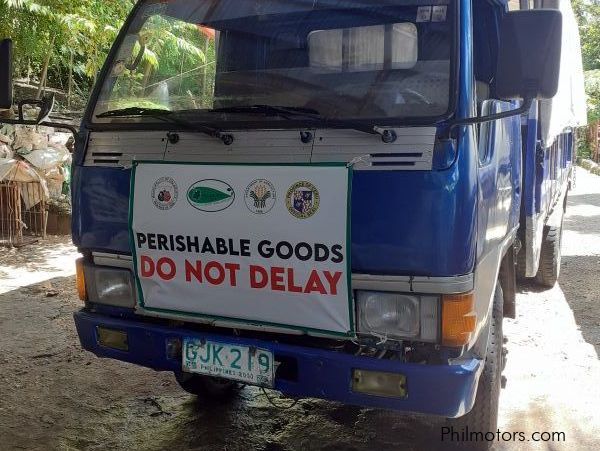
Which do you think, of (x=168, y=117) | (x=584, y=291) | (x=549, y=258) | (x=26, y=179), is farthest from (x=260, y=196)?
(x=26, y=179)

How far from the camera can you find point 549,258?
5.22 m

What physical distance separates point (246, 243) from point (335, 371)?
1.90 feet

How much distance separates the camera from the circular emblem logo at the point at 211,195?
2320mm

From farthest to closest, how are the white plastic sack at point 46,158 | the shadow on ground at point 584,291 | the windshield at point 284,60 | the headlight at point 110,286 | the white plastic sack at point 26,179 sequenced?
1. the white plastic sack at point 46,158
2. the white plastic sack at point 26,179
3. the shadow on ground at point 584,291
4. the headlight at point 110,286
5. the windshield at point 284,60

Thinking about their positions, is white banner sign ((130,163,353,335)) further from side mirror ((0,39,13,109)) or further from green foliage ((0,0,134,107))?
green foliage ((0,0,134,107))

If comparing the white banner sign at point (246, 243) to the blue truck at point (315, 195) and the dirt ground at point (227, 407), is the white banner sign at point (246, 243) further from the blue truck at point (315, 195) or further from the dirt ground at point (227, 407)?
the dirt ground at point (227, 407)

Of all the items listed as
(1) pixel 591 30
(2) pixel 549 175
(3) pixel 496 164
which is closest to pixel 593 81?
(1) pixel 591 30

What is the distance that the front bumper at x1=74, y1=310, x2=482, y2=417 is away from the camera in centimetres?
213

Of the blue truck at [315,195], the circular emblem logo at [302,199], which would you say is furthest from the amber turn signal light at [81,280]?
the circular emblem logo at [302,199]

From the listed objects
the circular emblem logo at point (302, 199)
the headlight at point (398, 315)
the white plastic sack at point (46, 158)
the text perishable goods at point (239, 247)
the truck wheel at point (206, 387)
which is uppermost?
the white plastic sack at point (46, 158)

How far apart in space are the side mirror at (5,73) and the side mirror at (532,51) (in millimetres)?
2089

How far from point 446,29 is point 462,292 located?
0.99m

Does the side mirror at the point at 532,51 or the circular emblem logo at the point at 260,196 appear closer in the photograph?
the side mirror at the point at 532,51

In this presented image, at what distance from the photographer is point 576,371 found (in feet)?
12.3
